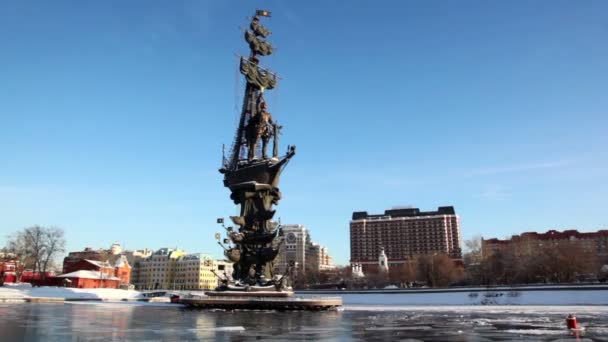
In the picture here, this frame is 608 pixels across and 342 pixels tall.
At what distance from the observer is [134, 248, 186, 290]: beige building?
157 metres

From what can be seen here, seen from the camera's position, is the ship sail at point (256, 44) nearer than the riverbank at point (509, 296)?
No

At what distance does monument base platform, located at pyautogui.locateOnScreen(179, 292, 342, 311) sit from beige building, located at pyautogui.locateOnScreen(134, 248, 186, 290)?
123863mm

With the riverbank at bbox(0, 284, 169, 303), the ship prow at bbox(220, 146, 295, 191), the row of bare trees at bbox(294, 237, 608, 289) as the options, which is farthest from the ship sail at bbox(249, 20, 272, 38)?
the row of bare trees at bbox(294, 237, 608, 289)

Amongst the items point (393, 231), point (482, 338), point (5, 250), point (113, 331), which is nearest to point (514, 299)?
point (482, 338)

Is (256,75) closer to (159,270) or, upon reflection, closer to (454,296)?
(454,296)

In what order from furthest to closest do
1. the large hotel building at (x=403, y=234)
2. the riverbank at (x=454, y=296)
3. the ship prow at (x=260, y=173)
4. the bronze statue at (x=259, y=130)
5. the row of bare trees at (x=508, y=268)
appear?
the large hotel building at (x=403, y=234)
the row of bare trees at (x=508, y=268)
the bronze statue at (x=259, y=130)
the ship prow at (x=260, y=173)
the riverbank at (x=454, y=296)

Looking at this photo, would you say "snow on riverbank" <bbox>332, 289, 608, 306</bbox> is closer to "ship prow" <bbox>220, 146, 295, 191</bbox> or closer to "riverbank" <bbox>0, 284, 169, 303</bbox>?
"ship prow" <bbox>220, 146, 295, 191</bbox>

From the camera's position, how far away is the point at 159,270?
159m

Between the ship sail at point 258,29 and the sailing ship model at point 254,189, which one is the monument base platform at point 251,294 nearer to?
the sailing ship model at point 254,189

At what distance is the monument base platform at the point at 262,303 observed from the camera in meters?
35.7

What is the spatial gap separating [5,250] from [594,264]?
111m

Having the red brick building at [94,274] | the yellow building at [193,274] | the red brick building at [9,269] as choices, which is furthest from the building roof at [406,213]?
the red brick building at [9,269]

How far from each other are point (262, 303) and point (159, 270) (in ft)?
438

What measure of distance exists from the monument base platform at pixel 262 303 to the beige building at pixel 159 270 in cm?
12386
